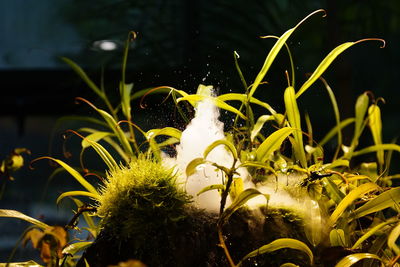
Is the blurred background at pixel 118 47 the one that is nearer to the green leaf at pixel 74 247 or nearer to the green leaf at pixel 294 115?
the green leaf at pixel 294 115

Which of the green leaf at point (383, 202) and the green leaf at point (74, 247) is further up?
the green leaf at point (383, 202)

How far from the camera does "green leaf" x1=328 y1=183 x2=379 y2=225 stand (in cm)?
62

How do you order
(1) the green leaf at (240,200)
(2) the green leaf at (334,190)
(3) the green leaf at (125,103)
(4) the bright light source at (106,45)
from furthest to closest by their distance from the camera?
(4) the bright light source at (106,45) → (3) the green leaf at (125,103) → (2) the green leaf at (334,190) → (1) the green leaf at (240,200)

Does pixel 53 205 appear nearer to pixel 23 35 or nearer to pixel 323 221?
pixel 23 35

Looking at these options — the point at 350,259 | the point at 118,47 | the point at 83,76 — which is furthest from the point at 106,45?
the point at 350,259

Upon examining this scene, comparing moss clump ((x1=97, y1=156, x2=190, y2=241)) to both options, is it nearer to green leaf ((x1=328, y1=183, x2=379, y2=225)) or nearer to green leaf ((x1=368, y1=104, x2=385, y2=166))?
green leaf ((x1=328, y1=183, x2=379, y2=225))

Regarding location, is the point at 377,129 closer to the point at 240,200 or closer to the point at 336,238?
the point at 336,238

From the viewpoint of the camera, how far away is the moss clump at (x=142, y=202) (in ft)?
1.89

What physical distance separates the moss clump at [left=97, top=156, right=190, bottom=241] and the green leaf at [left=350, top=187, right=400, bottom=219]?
24 cm

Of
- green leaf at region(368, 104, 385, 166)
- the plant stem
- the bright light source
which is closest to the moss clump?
the plant stem

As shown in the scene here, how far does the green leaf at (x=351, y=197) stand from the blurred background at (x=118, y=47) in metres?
1.01

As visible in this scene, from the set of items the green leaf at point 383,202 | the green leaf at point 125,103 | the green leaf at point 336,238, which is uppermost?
the green leaf at point 125,103

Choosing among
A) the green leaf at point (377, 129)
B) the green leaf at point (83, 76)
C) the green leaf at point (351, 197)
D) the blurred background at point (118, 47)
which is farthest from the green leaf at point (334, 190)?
the blurred background at point (118, 47)

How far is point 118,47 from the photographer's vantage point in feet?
6.52
